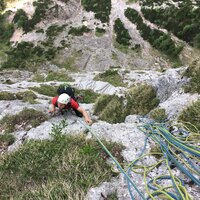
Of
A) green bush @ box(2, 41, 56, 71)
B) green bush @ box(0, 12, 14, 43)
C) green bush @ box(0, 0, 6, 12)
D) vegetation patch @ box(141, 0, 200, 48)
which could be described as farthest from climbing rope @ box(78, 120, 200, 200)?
green bush @ box(0, 0, 6, 12)

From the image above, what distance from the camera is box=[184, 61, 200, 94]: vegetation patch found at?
388 inches

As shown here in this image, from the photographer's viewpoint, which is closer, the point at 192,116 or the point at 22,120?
the point at 192,116

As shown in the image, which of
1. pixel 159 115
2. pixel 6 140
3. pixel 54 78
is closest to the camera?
pixel 6 140

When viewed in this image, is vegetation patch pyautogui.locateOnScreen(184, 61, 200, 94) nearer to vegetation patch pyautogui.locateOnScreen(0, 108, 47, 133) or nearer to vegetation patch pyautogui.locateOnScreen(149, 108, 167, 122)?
vegetation patch pyautogui.locateOnScreen(149, 108, 167, 122)

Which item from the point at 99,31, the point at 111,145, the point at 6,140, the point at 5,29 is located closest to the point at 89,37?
the point at 99,31

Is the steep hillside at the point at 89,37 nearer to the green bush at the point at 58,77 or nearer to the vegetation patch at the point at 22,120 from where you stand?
the green bush at the point at 58,77

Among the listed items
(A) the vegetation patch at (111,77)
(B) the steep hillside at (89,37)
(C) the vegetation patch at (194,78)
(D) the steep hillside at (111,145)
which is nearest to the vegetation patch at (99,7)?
(B) the steep hillside at (89,37)

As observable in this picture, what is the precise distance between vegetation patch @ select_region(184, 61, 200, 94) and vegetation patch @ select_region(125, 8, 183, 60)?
39.5 meters

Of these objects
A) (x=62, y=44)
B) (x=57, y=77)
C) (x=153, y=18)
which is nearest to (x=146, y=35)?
(x=153, y=18)

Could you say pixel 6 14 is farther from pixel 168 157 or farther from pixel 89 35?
pixel 168 157

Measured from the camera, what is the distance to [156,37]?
52719mm

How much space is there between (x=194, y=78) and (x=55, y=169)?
6.70 metres

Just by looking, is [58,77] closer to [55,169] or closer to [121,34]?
[121,34]

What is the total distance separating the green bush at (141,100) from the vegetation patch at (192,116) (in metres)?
2.44
